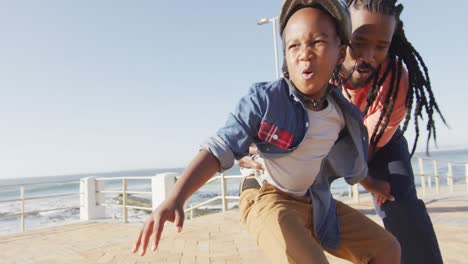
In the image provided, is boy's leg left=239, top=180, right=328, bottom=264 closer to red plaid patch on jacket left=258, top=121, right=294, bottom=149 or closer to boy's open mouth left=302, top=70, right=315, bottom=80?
red plaid patch on jacket left=258, top=121, right=294, bottom=149

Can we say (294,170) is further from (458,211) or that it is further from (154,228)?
(458,211)

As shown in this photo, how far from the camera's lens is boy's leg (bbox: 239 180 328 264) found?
146 cm

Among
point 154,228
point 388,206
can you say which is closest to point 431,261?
point 388,206

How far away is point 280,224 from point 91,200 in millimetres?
9167

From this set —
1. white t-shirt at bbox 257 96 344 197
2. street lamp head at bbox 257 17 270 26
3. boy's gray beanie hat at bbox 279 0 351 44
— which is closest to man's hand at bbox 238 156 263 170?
white t-shirt at bbox 257 96 344 197

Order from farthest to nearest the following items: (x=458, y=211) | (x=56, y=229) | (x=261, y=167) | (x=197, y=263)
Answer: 1. (x=56, y=229)
2. (x=458, y=211)
3. (x=197, y=263)
4. (x=261, y=167)

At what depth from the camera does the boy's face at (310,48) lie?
1.62 meters

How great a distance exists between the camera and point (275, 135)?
1617 mm

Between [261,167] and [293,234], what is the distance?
388mm

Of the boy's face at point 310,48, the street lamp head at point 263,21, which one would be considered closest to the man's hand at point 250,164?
the boy's face at point 310,48

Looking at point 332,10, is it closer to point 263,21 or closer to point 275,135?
point 275,135

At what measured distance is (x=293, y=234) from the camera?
1495 mm

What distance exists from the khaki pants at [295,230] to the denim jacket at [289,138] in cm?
8

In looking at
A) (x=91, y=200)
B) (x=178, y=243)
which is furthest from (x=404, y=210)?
(x=91, y=200)
